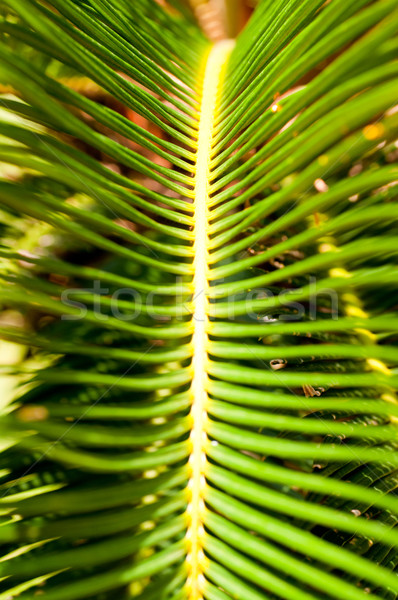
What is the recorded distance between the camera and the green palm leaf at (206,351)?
0.35 metres

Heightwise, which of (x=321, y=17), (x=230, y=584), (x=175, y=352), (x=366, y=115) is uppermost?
(x=321, y=17)

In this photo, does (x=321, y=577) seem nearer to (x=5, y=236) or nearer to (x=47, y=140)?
(x=47, y=140)

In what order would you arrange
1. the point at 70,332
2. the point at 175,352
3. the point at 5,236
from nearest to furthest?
the point at 175,352, the point at 70,332, the point at 5,236

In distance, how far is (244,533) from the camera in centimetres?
43

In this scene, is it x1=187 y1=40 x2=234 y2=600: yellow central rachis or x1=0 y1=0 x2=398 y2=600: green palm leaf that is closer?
x1=0 y1=0 x2=398 y2=600: green palm leaf

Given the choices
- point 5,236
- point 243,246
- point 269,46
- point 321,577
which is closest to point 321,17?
point 269,46

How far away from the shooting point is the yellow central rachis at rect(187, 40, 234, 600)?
0.46m

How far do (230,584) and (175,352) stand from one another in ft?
0.77

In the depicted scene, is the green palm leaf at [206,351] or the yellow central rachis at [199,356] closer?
the green palm leaf at [206,351]

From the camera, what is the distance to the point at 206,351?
52 cm

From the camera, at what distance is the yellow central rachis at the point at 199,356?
18.1 inches

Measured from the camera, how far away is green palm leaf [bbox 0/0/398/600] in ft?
1.15

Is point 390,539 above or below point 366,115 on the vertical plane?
below

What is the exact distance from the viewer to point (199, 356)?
20.4 inches
